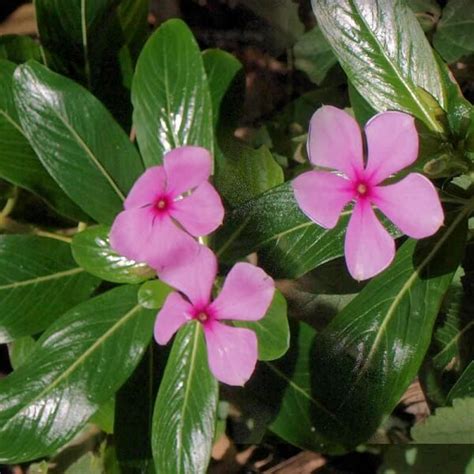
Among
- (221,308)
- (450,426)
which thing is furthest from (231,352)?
(450,426)

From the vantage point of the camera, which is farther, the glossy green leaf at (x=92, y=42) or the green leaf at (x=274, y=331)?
the glossy green leaf at (x=92, y=42)

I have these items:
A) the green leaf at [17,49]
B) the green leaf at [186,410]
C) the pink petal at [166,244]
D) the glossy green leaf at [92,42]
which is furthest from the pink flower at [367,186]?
the green leaf at [17,49]

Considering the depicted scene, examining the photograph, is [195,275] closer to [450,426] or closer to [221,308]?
[221,308]

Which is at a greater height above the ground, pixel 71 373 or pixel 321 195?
pixel 321 195

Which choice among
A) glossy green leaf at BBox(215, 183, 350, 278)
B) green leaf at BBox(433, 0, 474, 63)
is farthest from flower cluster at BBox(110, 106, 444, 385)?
green leaf at BBox(433, 0, 474, 63)

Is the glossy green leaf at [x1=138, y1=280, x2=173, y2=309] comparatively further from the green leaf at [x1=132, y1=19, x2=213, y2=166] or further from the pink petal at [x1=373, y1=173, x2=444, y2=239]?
the pink petal at [x1=373, y1=173, x2=444, y2=239]

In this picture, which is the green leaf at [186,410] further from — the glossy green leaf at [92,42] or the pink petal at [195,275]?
the glossy green leaf at [92,42]
